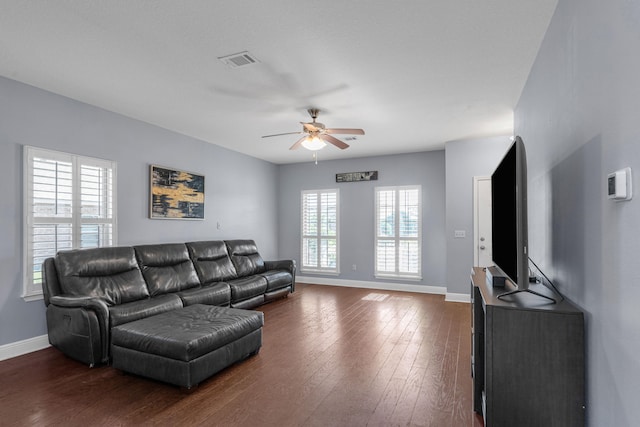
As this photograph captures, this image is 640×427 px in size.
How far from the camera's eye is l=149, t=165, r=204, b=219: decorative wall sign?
187 inches

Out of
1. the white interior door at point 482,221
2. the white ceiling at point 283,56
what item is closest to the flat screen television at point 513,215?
the white ceiling at point 283,56

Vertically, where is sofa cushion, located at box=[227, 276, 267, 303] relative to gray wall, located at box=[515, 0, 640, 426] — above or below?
below

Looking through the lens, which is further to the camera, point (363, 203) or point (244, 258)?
point (363, 203)

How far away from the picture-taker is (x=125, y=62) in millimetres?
2951

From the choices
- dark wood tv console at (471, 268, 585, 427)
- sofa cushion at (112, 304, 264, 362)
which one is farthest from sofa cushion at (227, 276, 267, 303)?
dark wood tv console at (471, 268, 585, 427)

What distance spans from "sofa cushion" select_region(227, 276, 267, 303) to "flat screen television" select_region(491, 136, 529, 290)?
3335mm

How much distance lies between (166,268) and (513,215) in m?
3.98

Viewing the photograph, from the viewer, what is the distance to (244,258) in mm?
5703

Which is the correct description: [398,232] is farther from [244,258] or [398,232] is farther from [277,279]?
[244,258]

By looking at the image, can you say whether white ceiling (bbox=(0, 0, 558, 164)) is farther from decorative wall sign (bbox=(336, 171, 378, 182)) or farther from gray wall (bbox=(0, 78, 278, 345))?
decorative wall sign (bbox=(336, 171, 378, 182))

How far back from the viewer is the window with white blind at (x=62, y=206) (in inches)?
134

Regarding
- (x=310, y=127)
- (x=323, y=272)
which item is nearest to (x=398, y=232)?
(x=323, y=272)

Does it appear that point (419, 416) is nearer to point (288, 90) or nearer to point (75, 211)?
point (288, 90)

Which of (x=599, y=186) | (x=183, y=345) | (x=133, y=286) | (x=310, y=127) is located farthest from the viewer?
(x=310, y=127)
